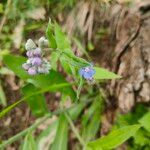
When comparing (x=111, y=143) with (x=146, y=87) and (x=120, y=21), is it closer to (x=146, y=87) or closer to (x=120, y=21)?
(x=146, y=87)

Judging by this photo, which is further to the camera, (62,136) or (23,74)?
(62,136)

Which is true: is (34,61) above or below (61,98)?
above

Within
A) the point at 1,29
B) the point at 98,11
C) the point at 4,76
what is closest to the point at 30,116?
the point at 4,76

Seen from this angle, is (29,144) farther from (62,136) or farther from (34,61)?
(34,61)

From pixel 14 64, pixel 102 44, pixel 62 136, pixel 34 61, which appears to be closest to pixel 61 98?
pixel 62 136

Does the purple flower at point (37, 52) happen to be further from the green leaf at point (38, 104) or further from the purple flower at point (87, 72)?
the green leaf at point (38, 104)

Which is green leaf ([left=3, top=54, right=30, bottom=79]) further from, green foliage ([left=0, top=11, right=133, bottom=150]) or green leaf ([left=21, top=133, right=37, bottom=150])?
green leaf ([left=21, top=133, right=37, bottom=150])

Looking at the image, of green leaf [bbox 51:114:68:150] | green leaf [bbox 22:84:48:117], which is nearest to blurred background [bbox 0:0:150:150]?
green leaf [bbox 51:114:68:150]

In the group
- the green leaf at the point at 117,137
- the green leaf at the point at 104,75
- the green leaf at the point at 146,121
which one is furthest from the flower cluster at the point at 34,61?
the green leaf at the point at 146,121
